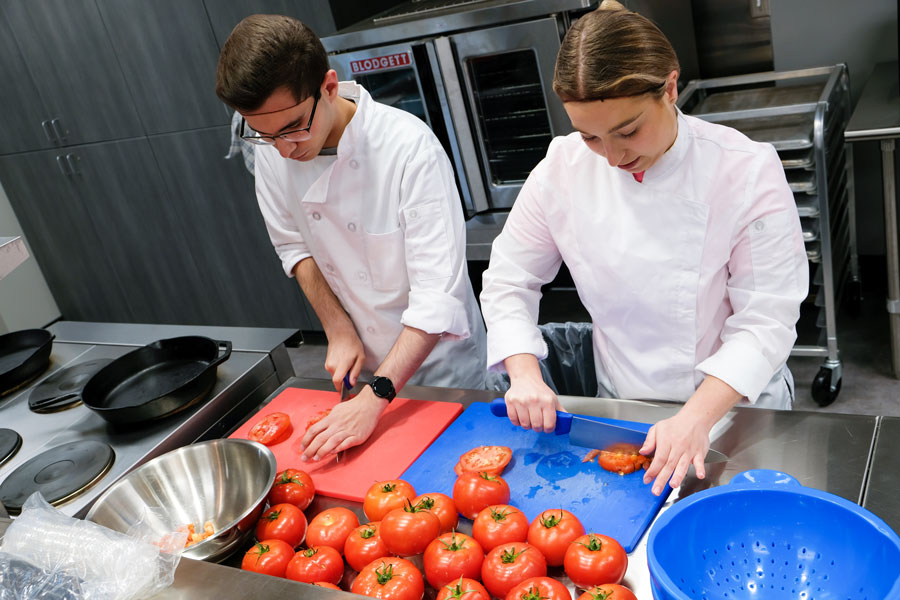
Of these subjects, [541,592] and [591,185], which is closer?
[541,592]

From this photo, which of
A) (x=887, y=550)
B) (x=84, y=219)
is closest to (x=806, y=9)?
(x=887, y=550)

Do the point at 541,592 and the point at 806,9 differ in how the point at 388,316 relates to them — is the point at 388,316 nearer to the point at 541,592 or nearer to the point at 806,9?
the point at 541,592

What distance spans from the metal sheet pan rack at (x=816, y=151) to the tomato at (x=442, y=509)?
1663mm

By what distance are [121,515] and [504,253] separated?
82cm

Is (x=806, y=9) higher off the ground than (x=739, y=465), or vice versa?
(x=806, y=9)

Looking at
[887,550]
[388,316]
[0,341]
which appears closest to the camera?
[887,550]

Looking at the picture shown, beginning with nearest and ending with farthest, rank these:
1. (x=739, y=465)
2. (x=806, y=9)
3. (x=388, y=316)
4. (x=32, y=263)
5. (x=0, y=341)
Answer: (x=739, y=465), (x=388, y=316), (x=0, y=341), (x=806, y=9), (x=32, y=263)

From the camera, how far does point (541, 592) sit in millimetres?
938

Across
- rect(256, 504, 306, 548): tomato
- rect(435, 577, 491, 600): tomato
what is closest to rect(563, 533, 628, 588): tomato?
rect(435, 577, 491, 600): tomato

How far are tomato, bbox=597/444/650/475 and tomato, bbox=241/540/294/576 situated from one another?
1.62 feet

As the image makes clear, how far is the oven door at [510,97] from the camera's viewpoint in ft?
8.24

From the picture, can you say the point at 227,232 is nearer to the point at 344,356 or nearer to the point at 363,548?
the point at 344,356

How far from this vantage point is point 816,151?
92.5 inches

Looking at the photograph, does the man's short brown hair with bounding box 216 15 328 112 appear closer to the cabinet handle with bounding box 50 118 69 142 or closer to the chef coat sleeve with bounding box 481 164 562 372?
the chef coat sleeve with bounding box 481 164 562 372
